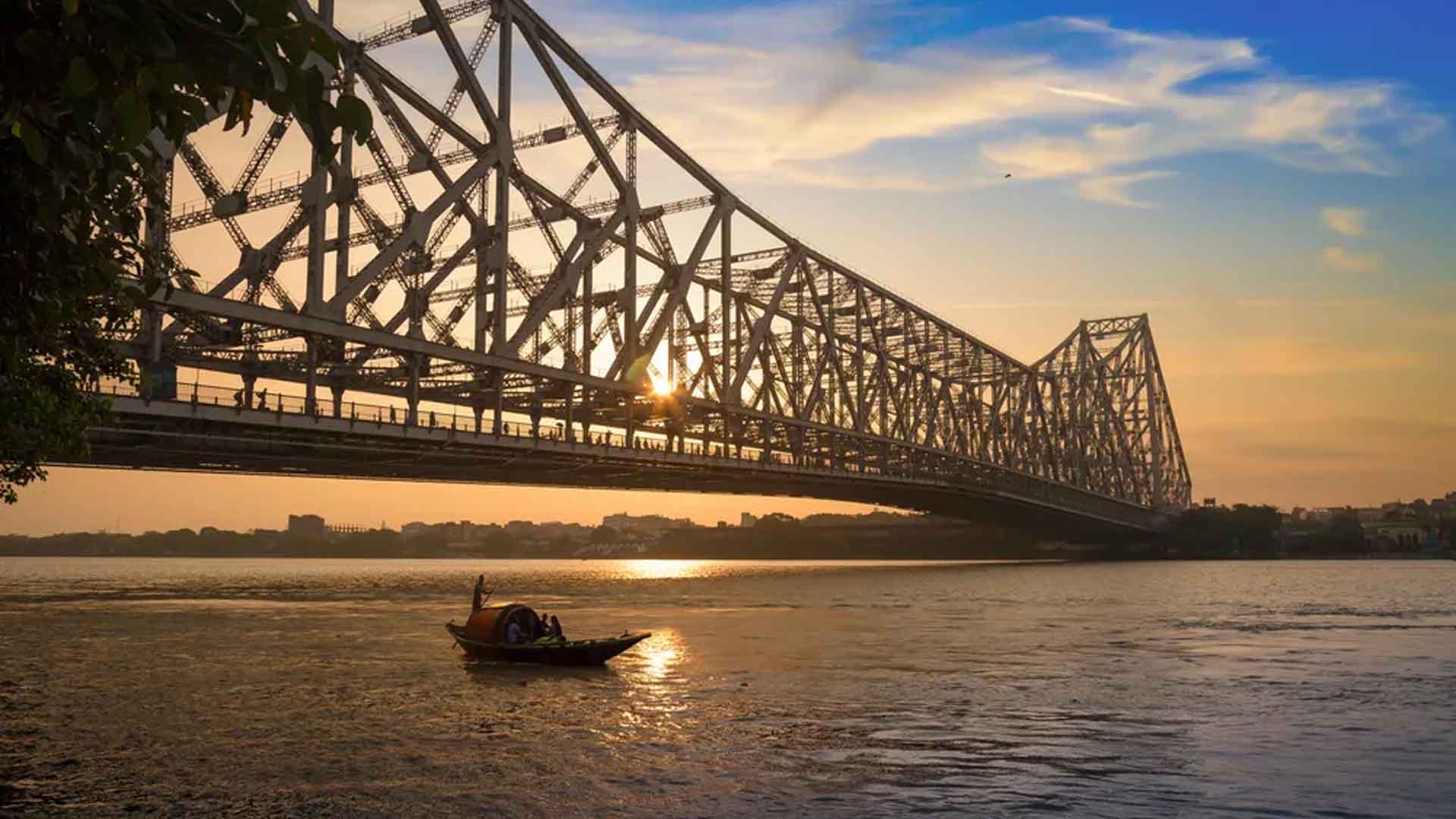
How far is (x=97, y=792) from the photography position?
764 inches

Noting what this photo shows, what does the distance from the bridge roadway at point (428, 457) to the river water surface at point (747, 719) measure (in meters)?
8.29

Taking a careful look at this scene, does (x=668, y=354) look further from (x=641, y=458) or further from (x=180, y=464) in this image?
(x=180, y=464)

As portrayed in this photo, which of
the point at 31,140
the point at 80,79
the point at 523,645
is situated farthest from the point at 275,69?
the point at 523,645

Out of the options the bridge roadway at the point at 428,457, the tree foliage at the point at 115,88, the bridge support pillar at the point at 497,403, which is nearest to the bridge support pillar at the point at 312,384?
the bridge roadway at the point at 428,457

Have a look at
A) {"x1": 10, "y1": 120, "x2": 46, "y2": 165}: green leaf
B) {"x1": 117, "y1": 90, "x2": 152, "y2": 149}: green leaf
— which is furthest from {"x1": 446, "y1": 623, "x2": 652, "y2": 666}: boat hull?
{"x1": 117, "y1": 90, "x2": 152, "y2": 149}: green leaf

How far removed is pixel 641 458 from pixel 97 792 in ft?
216

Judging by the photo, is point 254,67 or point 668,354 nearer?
point 254,67

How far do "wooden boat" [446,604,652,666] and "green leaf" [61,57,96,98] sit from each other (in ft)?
102

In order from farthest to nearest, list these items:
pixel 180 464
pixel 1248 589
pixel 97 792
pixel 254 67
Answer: pixel 1248 589, pixel 180 464, pixel 97 792, pixel 254 67

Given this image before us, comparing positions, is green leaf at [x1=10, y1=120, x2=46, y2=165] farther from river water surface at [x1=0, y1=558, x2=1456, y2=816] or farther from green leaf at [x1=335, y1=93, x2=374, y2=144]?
river water surface at [x1=0, y1=558, x2=1456, y2=816]

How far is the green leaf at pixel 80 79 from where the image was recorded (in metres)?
7.71

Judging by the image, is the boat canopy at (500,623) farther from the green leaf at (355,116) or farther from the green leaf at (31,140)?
the green leaf at (355,116)

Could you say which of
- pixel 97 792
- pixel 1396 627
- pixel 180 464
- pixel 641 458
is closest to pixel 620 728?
pixel 97 792

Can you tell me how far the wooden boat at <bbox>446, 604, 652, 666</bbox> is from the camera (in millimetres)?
38000
